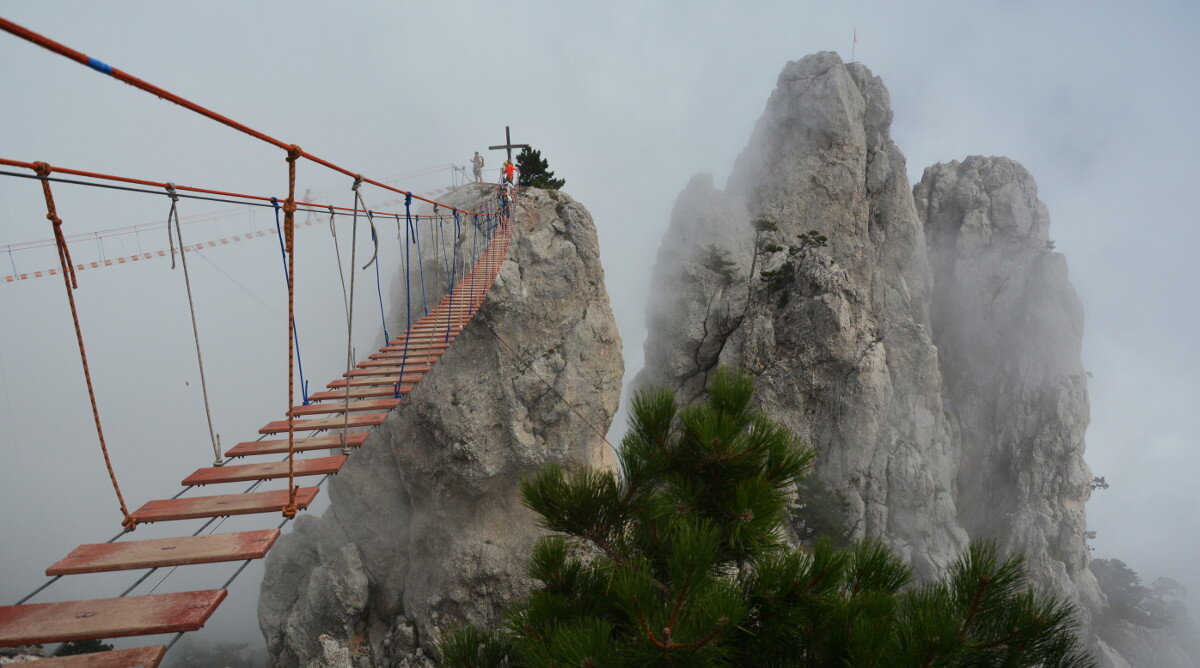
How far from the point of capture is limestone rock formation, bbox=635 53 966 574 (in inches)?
972

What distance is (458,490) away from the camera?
18031 millimetres

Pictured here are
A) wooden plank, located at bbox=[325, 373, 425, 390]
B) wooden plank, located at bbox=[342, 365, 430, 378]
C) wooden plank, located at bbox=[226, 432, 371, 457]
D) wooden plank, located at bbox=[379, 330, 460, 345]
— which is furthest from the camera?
wooden plank, located at bbox=[379, 330, 460, 345]

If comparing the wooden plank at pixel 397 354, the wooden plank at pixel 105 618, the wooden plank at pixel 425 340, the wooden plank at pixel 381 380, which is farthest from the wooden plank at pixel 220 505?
the wooden plank at pixel 425 340

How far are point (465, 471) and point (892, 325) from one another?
23094 millimetres

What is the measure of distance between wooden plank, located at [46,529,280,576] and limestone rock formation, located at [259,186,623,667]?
47.7 feet

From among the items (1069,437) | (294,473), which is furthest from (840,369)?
(294,473)

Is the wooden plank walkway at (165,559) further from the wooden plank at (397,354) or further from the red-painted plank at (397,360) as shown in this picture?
the wooden plank at (397,354)

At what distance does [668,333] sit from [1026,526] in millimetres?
19528

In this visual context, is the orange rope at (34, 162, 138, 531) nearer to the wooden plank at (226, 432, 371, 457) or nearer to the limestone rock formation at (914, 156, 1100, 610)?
the wooden plank at (226, 432, 371, 457)

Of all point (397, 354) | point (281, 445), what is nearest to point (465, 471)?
point (397, 354)

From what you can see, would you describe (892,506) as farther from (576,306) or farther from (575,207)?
(575,207)

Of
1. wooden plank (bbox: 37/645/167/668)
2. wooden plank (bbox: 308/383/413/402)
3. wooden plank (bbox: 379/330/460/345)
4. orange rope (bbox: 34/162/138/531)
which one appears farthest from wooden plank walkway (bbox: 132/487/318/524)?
wooden plank (bbox: 379/330/460/345)

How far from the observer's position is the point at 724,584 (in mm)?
3592

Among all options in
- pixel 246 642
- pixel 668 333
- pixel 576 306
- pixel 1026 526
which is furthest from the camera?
pixel 246 642
